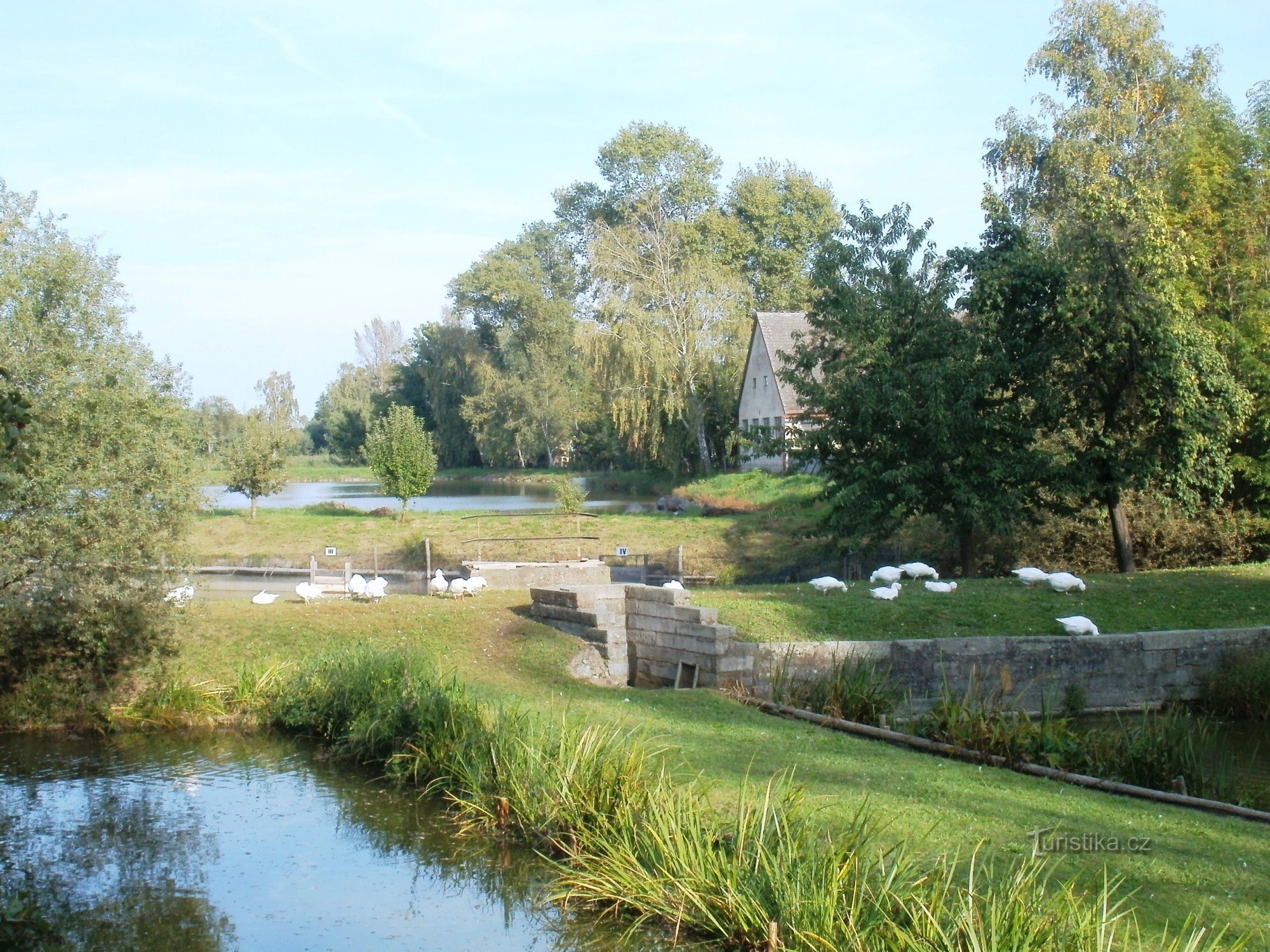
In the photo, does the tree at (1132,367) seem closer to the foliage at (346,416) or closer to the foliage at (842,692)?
the foliage at (842,692)

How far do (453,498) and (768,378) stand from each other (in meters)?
22.9

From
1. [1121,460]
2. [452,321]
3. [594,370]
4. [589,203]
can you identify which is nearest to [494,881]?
[1121,460]

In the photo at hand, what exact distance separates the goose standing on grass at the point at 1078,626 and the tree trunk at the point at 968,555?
5603 mm

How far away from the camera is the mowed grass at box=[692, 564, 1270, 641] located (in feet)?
51.1

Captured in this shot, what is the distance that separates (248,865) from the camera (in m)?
9.54

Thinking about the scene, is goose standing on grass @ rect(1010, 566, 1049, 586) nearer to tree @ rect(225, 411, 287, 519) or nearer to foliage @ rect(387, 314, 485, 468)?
tree @ rect(225, 411, 287, 519)

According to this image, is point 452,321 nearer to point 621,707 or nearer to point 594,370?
point 594,370

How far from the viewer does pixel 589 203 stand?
7262cm

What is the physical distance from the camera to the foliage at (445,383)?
7956 cm

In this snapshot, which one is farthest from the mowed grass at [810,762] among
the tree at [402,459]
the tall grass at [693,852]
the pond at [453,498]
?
the pond at [453,498]

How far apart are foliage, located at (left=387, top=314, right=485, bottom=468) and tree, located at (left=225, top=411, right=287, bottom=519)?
29237mm

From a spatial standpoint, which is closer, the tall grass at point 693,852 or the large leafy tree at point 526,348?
the tall grass at point 693,852

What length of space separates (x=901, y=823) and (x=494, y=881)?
3.35 m

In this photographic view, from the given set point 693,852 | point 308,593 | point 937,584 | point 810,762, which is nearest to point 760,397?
point 937,584
